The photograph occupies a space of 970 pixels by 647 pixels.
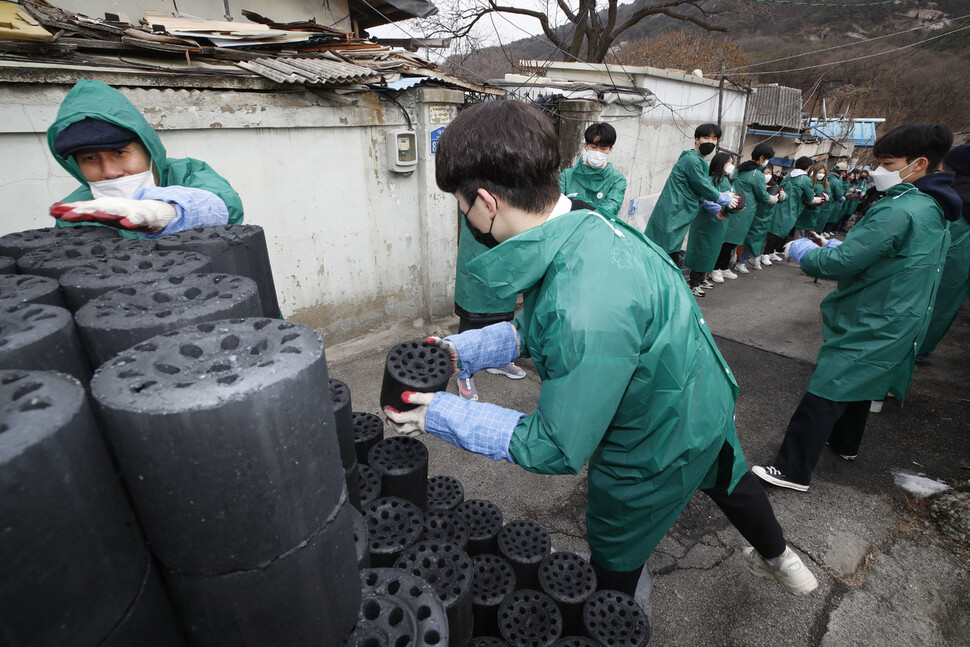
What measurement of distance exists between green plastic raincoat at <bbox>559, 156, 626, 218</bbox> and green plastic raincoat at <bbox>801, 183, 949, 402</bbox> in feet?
6.98

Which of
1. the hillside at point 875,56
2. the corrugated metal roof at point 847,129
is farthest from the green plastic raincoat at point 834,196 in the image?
the hillside at point 875,56

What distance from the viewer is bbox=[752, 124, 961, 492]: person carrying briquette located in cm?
259

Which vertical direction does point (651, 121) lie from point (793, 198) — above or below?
above

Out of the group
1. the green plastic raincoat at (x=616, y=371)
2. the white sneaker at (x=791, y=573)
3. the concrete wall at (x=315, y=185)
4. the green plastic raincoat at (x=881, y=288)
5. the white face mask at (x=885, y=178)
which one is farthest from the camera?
the concrete wall at (x=315, y=185)

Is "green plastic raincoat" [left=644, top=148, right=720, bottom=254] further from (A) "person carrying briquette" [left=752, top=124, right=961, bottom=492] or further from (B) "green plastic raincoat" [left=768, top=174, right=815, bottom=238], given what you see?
(B) "green plastic raincoat" [left=768, top=174, right=815, bottom=238]

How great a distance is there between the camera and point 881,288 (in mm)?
2686

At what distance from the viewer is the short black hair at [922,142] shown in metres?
2.61

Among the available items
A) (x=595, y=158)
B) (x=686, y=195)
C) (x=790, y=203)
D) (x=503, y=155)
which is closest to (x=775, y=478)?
(x=503, y=155)

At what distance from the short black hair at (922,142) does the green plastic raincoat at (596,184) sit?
→ 2199 millimetres

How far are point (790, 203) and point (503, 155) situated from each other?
9.43 metres

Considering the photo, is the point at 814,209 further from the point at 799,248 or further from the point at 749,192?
the point at 799,248

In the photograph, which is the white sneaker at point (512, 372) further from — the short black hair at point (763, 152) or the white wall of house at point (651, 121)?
the short black hair at point (763, 152)

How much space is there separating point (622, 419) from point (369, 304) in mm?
3851

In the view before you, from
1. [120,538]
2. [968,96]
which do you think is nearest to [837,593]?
[120,538]
